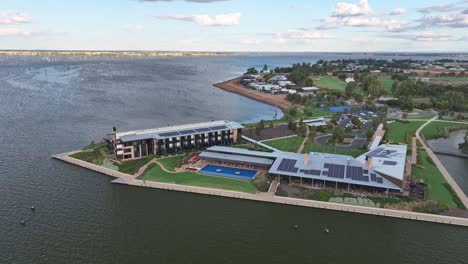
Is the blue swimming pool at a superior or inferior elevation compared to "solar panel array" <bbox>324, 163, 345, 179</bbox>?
inferior

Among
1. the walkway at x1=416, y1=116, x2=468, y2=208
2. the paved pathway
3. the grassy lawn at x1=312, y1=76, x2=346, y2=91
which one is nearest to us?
the walkway at x1=416, y1=116, x2=468, y2=208

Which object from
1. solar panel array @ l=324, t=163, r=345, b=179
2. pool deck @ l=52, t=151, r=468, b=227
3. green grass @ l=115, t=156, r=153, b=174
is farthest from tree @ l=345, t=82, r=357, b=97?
green grass @ l=115, t=156, r=153, b=174

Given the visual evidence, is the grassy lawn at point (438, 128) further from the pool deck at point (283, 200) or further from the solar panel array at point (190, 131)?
the solar panel array at point (190, 131)

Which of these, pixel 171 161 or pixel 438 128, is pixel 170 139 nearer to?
pixel 171 161

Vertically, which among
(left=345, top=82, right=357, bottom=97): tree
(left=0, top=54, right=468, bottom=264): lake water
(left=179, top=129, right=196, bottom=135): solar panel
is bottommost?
(left=0, top=54, right=468, bottom=264): lake water

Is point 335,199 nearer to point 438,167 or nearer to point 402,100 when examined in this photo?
point 438,167

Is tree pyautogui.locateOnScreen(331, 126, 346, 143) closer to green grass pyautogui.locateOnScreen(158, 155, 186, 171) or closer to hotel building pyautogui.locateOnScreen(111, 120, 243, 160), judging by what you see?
hotel building pyautogui.locateOnScreen(111, 120, 243, 160)

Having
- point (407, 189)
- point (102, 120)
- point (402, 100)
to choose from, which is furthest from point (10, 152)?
point (402, 100)
